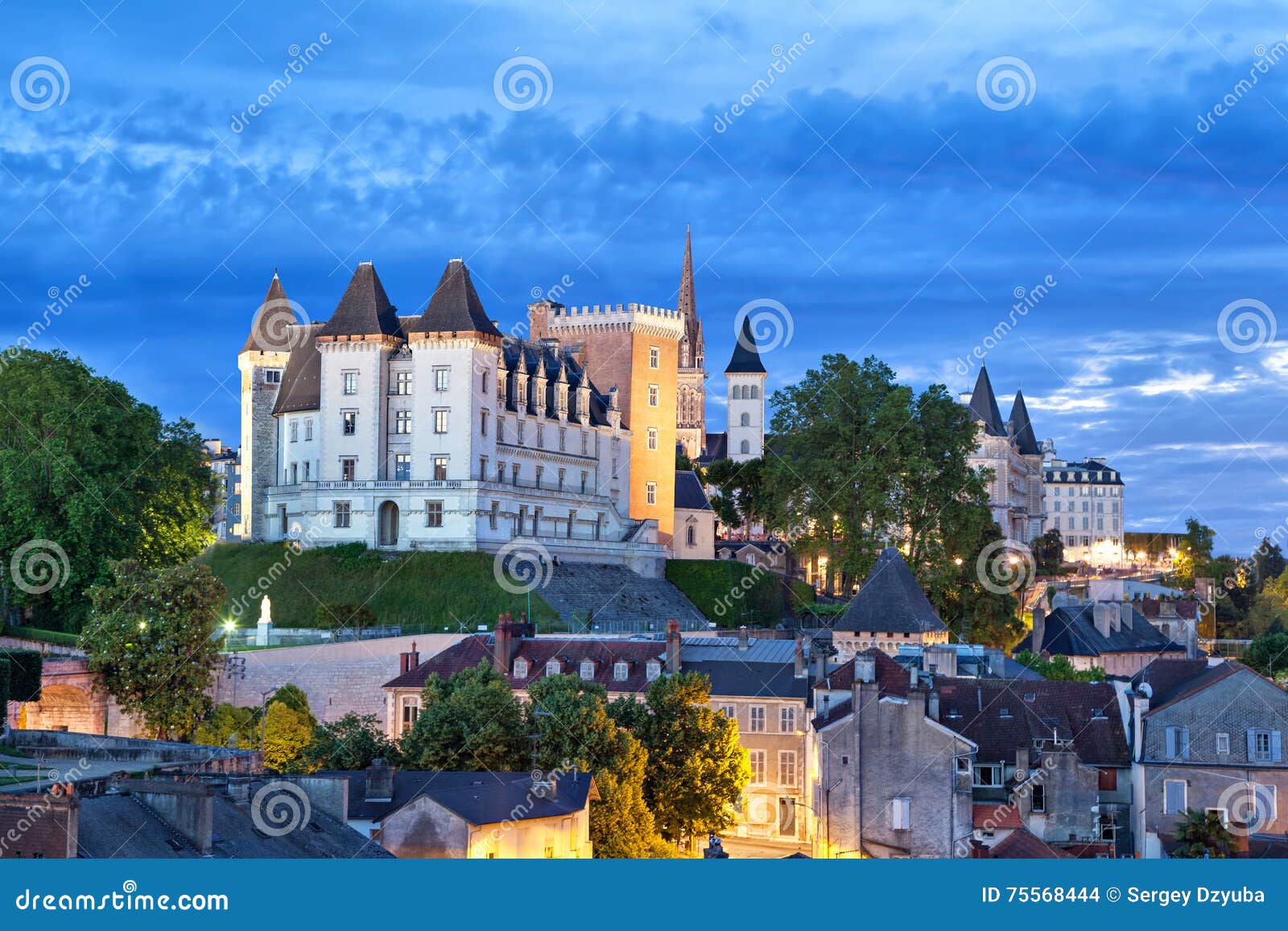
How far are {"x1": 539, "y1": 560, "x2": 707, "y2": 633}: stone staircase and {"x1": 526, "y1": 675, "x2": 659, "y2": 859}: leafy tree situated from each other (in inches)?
1103

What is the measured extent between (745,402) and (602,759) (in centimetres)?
11774

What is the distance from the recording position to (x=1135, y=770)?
47.2 meters

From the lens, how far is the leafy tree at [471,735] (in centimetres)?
4519

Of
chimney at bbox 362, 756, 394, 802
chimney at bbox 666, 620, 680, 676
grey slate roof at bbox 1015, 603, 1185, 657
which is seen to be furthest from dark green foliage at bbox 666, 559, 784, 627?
chimney at bbox 362, 756, 394, 802

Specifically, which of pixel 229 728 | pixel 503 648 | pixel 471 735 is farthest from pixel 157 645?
pixel 471 735

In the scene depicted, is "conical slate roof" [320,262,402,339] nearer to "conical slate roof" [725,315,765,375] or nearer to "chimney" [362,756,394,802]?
"chimney" [362,756,394,802]

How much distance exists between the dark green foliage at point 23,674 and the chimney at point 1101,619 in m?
50.0

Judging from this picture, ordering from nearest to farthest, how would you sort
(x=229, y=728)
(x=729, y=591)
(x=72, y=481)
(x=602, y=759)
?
(x=602, y=759) < (x=229, y=728) < (x=72, y=481) < (x=729, y=591)

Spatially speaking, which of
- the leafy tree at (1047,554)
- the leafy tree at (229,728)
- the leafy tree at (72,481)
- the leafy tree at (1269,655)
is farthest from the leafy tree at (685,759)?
the leafy tree at (1047,554)

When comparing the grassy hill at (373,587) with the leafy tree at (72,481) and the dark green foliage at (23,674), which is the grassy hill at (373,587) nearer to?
the leafy tree at (72,481)

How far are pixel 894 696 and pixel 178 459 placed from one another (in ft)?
127

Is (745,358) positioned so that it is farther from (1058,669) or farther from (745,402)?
(1058,669)

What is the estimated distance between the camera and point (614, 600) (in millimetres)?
85125

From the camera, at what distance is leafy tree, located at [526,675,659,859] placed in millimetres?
42000
